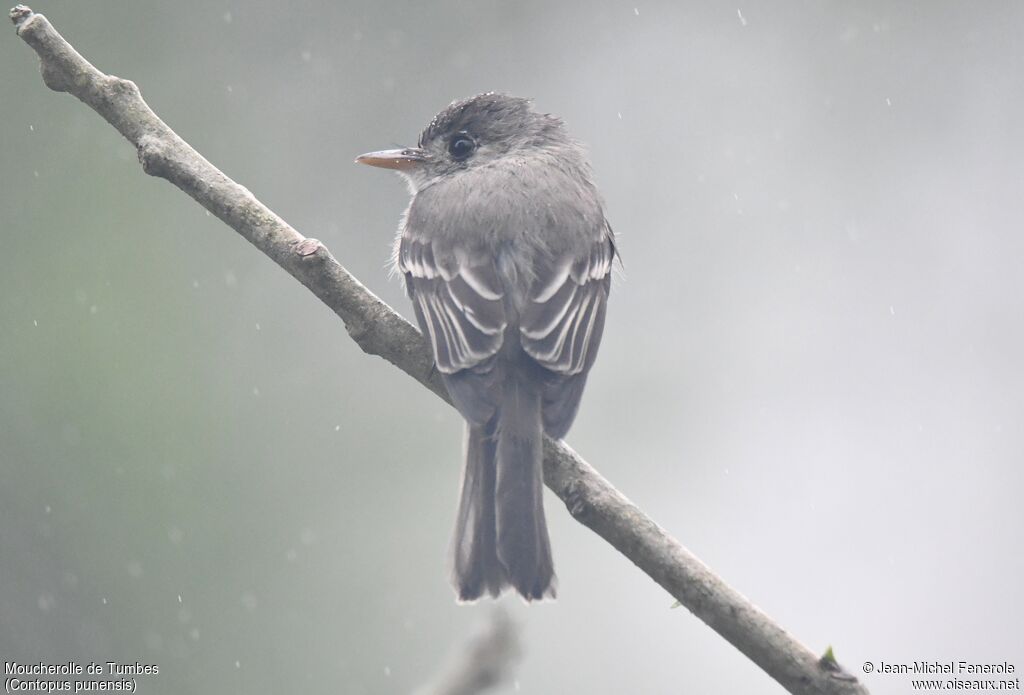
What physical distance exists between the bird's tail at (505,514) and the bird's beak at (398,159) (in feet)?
5.12

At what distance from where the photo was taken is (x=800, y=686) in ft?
8.01

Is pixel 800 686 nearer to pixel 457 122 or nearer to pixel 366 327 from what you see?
pixel 366 327

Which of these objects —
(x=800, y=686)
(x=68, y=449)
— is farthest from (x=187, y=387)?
(x=800, y=686)

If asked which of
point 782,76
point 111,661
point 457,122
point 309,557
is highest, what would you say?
point 782,76

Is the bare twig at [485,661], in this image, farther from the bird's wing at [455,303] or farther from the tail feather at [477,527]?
the bird's wing at [455,303]

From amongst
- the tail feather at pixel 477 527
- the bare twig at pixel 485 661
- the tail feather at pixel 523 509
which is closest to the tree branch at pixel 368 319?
the tail feather at pixel 523 509

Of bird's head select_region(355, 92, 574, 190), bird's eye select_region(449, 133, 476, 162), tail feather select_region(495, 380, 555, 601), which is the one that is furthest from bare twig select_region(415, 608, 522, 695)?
bird's eye select_region(449, 133, 476, 162)

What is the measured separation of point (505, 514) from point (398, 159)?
1.93 meters

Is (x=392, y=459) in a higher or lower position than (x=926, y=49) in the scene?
lower

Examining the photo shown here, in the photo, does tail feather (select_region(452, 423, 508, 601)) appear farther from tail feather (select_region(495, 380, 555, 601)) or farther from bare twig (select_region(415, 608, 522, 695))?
bare twig (select_region(415, 608, 522, 695))

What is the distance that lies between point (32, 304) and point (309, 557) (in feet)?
7.37

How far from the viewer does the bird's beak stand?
4.71 metres

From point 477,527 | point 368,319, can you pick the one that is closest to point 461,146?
point 368,319

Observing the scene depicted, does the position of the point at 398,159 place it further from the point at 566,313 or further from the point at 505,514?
the point at 505,514
